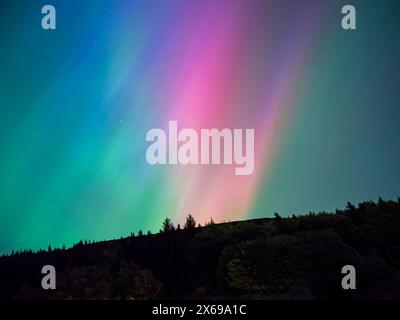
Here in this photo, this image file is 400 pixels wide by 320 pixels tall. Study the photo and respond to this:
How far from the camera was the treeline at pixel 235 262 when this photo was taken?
14.6 meters

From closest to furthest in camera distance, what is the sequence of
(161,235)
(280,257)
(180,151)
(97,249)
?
1. (180,151)
2. (280,257)
3. (161,235)
4. (97,249)

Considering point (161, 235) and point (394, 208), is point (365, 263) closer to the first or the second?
point (394, 208)

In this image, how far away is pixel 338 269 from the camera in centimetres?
1527

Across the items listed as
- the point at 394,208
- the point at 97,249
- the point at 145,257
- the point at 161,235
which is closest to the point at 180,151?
the point at 161,235

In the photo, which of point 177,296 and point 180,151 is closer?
point 180,151

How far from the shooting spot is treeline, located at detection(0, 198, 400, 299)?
14.6 metres

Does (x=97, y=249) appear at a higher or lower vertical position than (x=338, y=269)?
higher

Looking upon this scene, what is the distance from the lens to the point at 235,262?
15.9 metres
